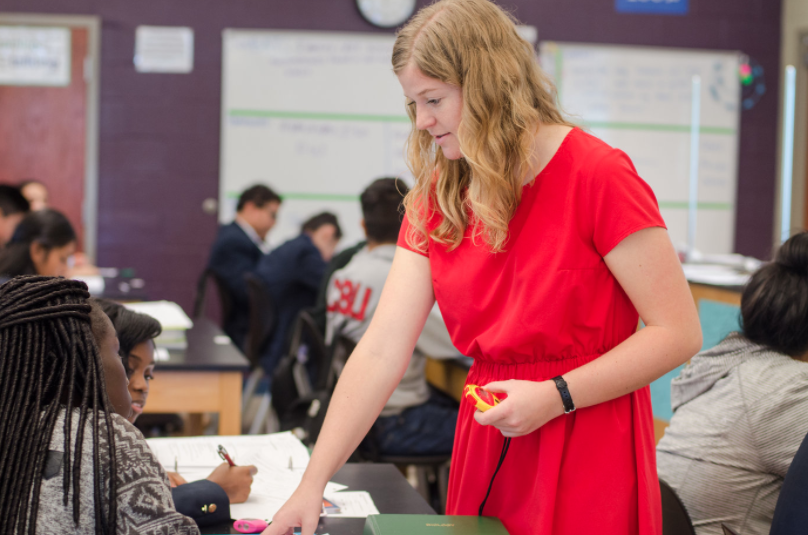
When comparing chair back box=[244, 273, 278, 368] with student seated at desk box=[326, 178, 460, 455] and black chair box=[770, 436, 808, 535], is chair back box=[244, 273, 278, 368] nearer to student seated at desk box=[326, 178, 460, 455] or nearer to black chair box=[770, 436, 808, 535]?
student seated at desk box=[326, 178, 460, 455]

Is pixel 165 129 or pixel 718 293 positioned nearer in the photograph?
pixel 718 293

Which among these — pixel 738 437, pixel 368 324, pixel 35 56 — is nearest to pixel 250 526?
pixel 738 437

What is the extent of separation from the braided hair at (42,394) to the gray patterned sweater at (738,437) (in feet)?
3.31

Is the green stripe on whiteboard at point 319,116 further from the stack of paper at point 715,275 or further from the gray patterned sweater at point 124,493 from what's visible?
the gray patterned sweater at point 124,493

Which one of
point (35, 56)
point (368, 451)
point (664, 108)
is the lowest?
point (368, 451)

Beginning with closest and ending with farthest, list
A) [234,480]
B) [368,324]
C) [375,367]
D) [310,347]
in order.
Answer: [375,367], [234,480], [368,324], [310,347]

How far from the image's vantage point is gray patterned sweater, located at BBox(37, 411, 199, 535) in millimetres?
880

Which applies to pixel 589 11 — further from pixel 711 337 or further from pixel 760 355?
pixel 760 355

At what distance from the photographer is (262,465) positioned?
147 cm

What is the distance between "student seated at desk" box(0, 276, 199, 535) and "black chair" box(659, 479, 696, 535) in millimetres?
811

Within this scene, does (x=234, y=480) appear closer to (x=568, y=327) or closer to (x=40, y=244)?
(x=568, y=327)

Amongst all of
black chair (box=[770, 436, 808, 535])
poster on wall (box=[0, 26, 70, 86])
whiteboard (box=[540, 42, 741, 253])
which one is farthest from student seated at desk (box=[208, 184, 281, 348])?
black chair (box=[770, 436, 808, 535])

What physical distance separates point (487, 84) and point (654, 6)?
15.5 feet

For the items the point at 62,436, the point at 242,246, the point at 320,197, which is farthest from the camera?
the point at 320,197
